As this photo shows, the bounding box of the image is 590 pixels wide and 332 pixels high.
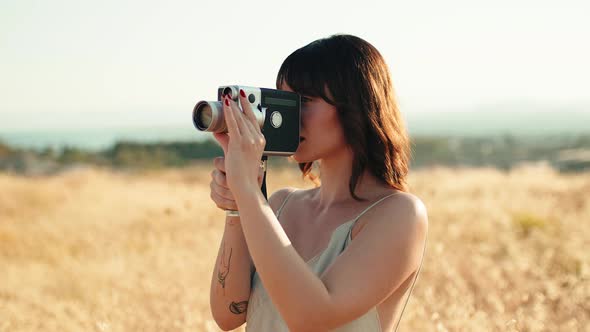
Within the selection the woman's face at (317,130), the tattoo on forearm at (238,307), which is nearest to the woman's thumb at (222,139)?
the woman's face at (317,130)

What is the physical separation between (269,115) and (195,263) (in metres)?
3.79

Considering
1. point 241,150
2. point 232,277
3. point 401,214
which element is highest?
point 241,150

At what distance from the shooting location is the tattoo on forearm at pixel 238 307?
86.1 inches

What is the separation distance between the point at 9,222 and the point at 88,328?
6192 millimetres

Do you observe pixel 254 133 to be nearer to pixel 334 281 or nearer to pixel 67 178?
pixel 334 281

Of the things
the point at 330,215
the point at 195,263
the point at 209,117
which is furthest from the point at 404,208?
the point at 195,263

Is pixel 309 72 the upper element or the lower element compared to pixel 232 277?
upper

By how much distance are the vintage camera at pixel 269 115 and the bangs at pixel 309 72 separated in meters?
0.06

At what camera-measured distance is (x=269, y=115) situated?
6.27 feet

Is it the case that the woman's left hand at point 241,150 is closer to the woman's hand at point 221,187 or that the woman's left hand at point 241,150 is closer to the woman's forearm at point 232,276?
the woman's hand at point 221,187

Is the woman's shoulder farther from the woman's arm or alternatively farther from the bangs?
the woman's arm

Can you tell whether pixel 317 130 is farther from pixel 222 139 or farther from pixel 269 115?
pixel 222 139

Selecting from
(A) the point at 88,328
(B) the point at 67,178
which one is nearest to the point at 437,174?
(B) the point at 67,178

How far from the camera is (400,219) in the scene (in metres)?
1.84
